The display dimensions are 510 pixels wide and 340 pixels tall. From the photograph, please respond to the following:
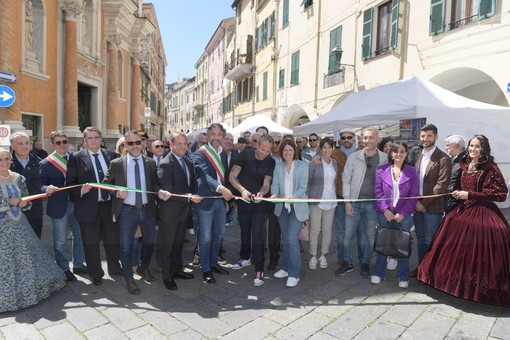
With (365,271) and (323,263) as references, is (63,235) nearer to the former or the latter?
(323,263)

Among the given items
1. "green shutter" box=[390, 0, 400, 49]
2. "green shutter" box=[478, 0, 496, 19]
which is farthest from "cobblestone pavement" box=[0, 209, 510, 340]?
"green shutter" box=[390, 0, 400, 49]

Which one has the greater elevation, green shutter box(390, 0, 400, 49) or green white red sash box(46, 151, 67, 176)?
green shutter box(390, 0, 400, 49)

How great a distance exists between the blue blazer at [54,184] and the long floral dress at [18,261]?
16.1 inches

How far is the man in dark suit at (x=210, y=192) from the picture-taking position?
4.50 m

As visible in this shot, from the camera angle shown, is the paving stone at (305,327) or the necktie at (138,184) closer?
the paving stone at (305,327)

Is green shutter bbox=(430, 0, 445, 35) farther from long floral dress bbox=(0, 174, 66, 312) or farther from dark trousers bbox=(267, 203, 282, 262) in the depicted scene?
long floral dress bbox=(0, 174, 66, 312)

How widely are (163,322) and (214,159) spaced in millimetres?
1959

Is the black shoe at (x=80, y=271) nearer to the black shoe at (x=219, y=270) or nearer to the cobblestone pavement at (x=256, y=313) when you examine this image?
the cobblestone pavement at (x=256, y=313)

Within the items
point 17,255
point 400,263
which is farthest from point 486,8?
point 17,255

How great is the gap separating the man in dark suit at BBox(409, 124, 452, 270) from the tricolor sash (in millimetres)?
2392

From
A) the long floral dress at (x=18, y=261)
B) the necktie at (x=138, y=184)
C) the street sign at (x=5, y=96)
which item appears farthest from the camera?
the street sign at (x=5, y=96)

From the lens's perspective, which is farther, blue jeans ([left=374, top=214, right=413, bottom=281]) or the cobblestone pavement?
blue jeans ([left=374, top=214, right=413, bottom=281])

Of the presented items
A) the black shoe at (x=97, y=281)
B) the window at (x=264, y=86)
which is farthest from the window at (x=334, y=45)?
the black shoe at (x=97, y=281)

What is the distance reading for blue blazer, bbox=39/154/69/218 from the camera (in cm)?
435
